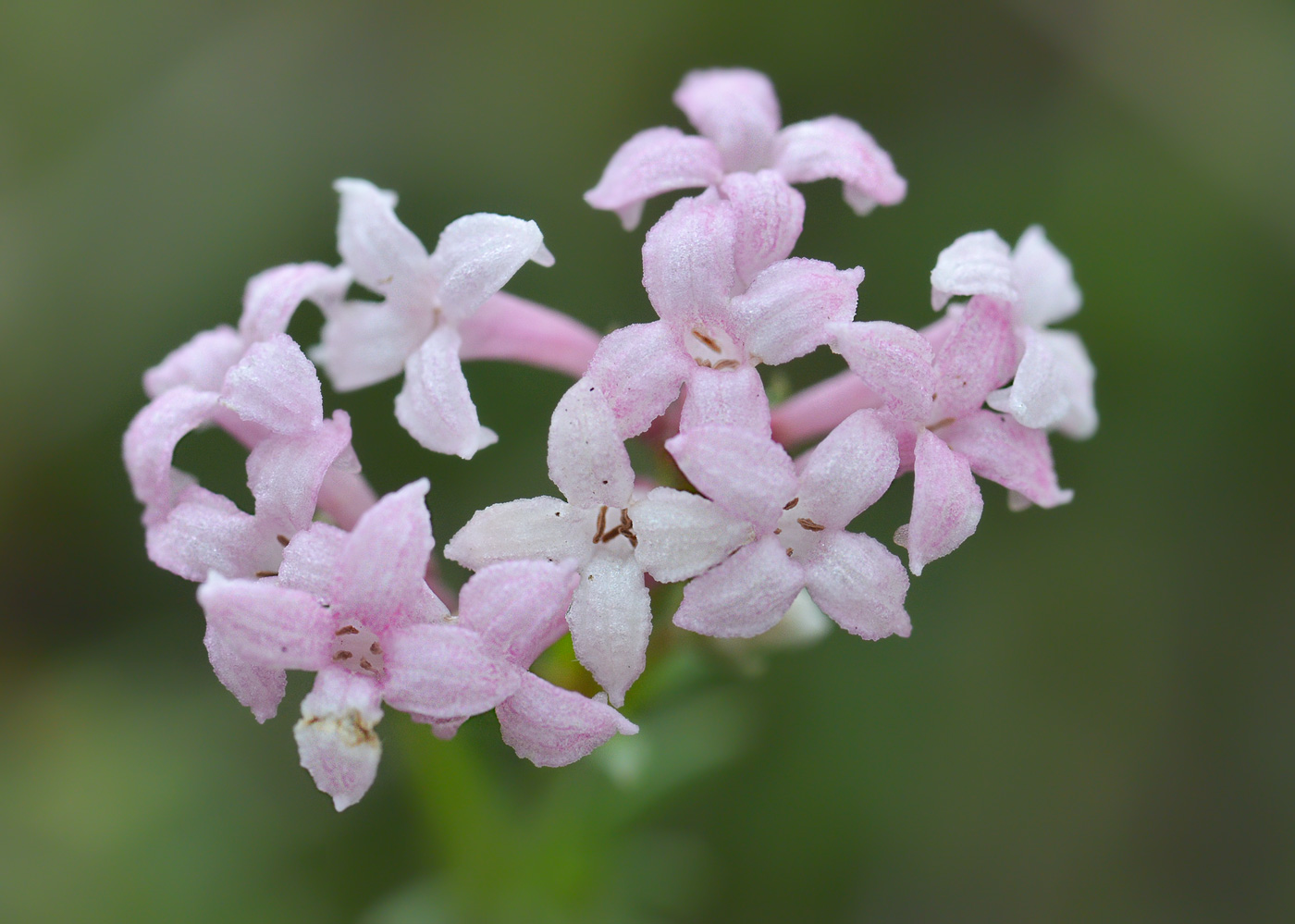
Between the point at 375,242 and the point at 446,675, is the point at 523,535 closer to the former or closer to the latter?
the point at 446,675

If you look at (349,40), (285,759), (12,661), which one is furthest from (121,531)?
(349,40)

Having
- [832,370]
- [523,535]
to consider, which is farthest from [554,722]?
[832,370]

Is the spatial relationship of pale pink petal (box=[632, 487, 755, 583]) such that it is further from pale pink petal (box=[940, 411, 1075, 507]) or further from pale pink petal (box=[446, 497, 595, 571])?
pale pink petal (box=[940, 411, 1075, 507])

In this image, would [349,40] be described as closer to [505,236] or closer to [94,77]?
[94,77]

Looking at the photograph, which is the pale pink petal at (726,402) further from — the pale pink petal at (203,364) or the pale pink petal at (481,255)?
the pale pink petal at (203,364)

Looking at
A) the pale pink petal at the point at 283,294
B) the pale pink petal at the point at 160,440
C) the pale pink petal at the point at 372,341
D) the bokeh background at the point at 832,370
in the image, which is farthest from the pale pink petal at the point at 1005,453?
the bokeh background at the point at 832,370

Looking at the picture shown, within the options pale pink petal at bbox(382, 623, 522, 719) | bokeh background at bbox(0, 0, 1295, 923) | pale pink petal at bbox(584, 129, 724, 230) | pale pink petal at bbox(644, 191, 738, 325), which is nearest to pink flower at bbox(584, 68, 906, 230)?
pale pink petal at bbox(584, 129, 724, 230)
